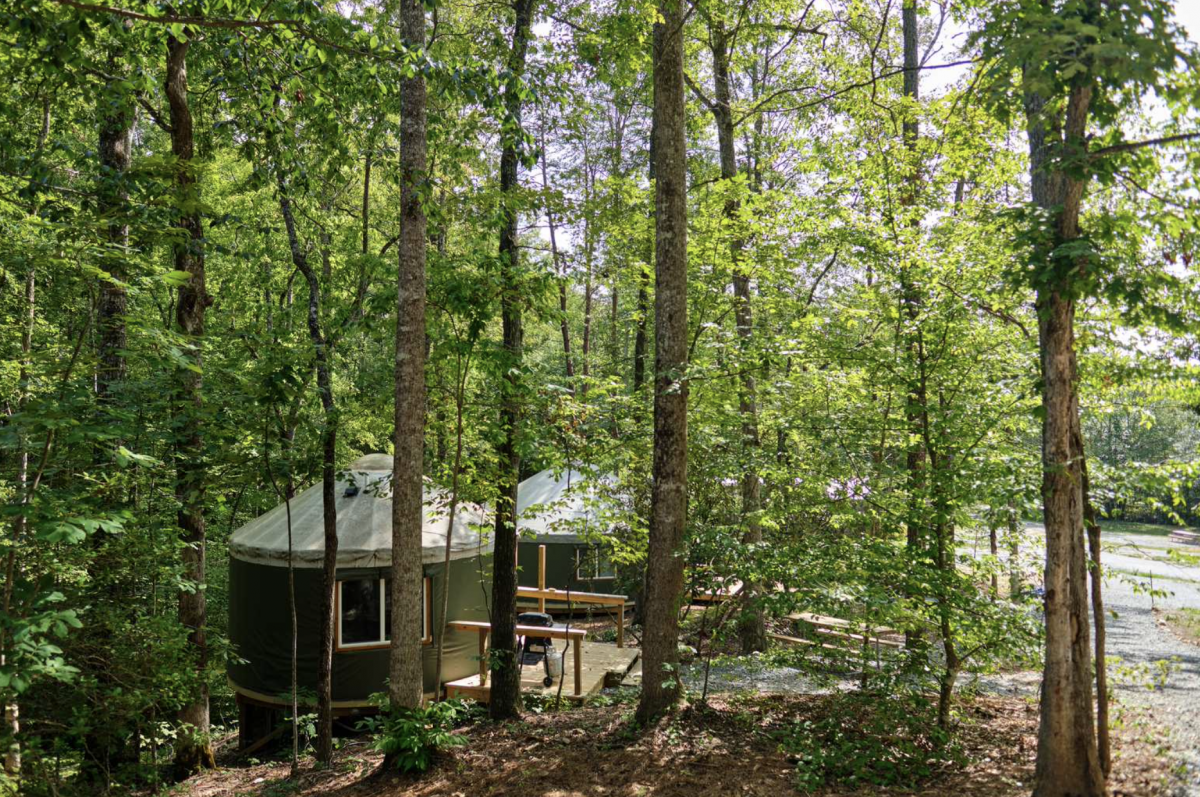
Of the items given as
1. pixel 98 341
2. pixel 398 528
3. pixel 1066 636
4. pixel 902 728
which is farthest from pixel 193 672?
pixel 1066 636

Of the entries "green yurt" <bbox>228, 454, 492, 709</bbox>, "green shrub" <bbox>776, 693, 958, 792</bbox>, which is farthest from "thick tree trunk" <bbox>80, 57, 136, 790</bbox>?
"green shrub" <bbox>776, 693, 958, 792</bbox>

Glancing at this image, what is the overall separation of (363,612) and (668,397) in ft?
17.2

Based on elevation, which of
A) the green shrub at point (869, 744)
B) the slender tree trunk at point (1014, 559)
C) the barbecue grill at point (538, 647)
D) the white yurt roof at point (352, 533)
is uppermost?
the slender tree trunk at point (1014, 559)

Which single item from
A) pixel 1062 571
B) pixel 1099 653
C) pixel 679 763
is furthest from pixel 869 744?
pixel 1062 571

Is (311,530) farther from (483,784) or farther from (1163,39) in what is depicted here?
(1163,39)

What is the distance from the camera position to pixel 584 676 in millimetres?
8383

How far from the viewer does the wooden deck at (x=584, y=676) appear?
7.86 metres

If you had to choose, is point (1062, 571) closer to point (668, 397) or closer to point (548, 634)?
point (668, 397)

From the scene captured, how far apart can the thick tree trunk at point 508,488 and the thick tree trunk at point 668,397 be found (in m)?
1.17

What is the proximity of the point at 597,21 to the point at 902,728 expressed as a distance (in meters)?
6.39

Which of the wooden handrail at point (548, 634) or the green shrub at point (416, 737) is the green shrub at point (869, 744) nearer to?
the green shrub at point (416, 737)

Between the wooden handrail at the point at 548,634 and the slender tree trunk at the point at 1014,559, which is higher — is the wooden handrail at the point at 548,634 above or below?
below

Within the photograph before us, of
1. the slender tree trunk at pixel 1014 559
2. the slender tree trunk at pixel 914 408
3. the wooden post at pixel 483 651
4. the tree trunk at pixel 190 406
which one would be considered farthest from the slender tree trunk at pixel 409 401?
the slender tree trunk at pixel 1014 559

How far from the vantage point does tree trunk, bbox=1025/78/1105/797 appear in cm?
355
